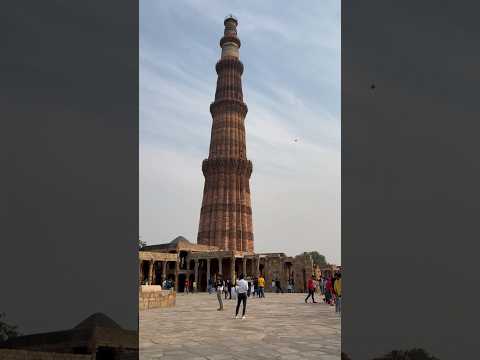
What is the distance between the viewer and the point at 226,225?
4847 centimetres

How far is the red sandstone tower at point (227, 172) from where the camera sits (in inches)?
1918

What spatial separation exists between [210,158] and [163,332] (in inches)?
1741

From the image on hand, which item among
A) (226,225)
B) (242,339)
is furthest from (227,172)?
(242,339)

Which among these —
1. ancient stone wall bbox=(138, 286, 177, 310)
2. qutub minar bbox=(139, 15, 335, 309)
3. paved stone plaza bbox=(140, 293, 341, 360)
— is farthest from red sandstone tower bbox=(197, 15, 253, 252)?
paved stone plaza bbox=(140, 293, 341, 360)

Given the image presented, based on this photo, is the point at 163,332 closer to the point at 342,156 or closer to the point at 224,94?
the point at 342,156

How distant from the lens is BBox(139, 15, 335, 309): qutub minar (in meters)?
37.4

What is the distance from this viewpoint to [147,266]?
39156 mm
